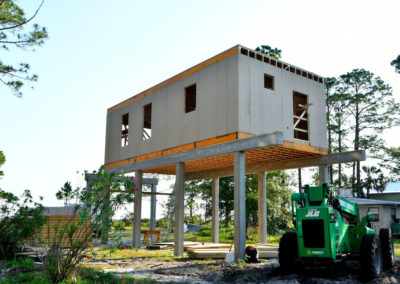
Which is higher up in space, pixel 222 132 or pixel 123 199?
pixel 222 132

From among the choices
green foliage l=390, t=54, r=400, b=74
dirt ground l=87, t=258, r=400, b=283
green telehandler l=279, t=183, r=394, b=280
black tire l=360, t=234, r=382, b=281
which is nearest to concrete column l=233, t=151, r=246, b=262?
dirt ground l=87, t=258, r=400, b=283

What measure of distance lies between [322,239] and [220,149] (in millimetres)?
5510

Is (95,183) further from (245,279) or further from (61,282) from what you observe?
(245,279)

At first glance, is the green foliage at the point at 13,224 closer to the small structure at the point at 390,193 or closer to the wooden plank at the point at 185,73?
the wooden plank at the point at 185,73

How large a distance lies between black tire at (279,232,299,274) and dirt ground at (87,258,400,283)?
0.87 feet

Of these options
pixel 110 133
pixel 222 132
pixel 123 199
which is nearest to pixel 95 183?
pixel 123 199

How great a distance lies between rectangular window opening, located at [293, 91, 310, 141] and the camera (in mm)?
15047

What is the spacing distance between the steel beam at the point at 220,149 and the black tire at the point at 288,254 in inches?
117

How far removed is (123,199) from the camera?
7.98 meters

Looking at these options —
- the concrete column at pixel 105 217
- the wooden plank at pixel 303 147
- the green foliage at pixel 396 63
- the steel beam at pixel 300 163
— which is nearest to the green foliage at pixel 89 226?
the concrete column at pixel 105 217

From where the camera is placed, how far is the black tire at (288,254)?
966cm

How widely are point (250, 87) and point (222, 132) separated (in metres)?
1.88

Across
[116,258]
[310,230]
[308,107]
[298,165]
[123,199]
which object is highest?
[308,107]

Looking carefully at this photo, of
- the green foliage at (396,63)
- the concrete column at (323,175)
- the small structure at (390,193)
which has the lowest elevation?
the concrete column at (323,175)
